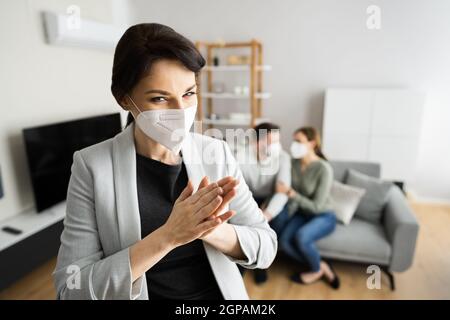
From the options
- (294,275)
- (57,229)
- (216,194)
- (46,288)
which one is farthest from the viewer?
(294,275)

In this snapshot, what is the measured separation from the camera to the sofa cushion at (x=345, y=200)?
5.88ft

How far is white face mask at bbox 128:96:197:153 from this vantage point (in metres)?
0.39

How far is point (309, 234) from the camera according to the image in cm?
164

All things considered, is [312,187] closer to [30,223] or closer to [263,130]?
[263,130]

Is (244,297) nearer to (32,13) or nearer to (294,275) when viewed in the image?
(32,13)

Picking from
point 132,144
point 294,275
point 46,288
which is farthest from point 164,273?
point 294,275

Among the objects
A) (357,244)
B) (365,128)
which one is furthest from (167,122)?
(365,128)

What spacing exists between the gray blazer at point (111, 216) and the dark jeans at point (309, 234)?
112cm

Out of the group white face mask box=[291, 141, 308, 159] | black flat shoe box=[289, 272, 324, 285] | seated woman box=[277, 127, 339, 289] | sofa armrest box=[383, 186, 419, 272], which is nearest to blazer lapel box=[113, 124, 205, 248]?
white face mask box=[291, 141, 308, 159]

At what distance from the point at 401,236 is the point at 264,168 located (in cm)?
140

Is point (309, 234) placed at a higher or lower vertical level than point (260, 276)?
higher

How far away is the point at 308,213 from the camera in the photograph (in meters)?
1.53

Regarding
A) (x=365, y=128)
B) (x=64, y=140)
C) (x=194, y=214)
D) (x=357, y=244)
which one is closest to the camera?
(x=194, y=214)

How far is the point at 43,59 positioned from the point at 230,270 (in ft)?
1.68
